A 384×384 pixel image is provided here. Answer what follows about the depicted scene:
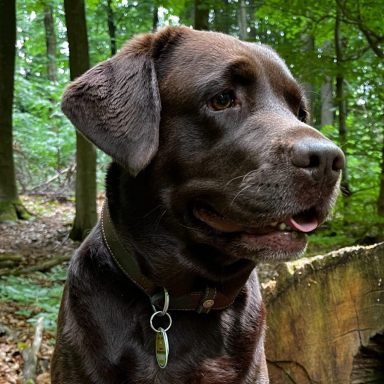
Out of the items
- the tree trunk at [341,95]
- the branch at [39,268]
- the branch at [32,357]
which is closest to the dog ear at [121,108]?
the branch at [32,357]

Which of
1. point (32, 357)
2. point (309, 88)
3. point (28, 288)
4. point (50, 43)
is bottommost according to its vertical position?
point (50, 43)

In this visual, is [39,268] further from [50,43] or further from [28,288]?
[50,43]

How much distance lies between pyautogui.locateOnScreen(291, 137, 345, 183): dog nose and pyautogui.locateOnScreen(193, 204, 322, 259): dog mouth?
0.18m

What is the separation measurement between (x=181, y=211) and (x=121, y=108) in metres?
0.51

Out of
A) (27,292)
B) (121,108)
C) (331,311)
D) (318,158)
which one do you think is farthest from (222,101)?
(27,292)

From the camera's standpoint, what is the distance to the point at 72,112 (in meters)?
2.32

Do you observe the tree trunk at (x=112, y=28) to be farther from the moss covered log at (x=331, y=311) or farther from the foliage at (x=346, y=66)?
the moss covered log at (x=331, y=311)

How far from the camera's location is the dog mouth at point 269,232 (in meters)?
2.18

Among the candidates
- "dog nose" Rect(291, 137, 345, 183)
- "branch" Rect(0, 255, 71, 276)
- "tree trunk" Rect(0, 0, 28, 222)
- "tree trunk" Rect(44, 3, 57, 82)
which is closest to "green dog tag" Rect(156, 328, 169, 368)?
"dog nose" Rect(291, 137, 345, 183)

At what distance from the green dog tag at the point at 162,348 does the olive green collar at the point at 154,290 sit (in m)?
0.12

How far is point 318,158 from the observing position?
1.97m

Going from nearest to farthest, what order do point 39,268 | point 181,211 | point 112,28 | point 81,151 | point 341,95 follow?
point 181,211 < point 39,268 < point 341,95 < point 81,151 < point 112,28

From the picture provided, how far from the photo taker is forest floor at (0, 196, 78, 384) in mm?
4102

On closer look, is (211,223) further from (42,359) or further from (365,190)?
(365,190)
